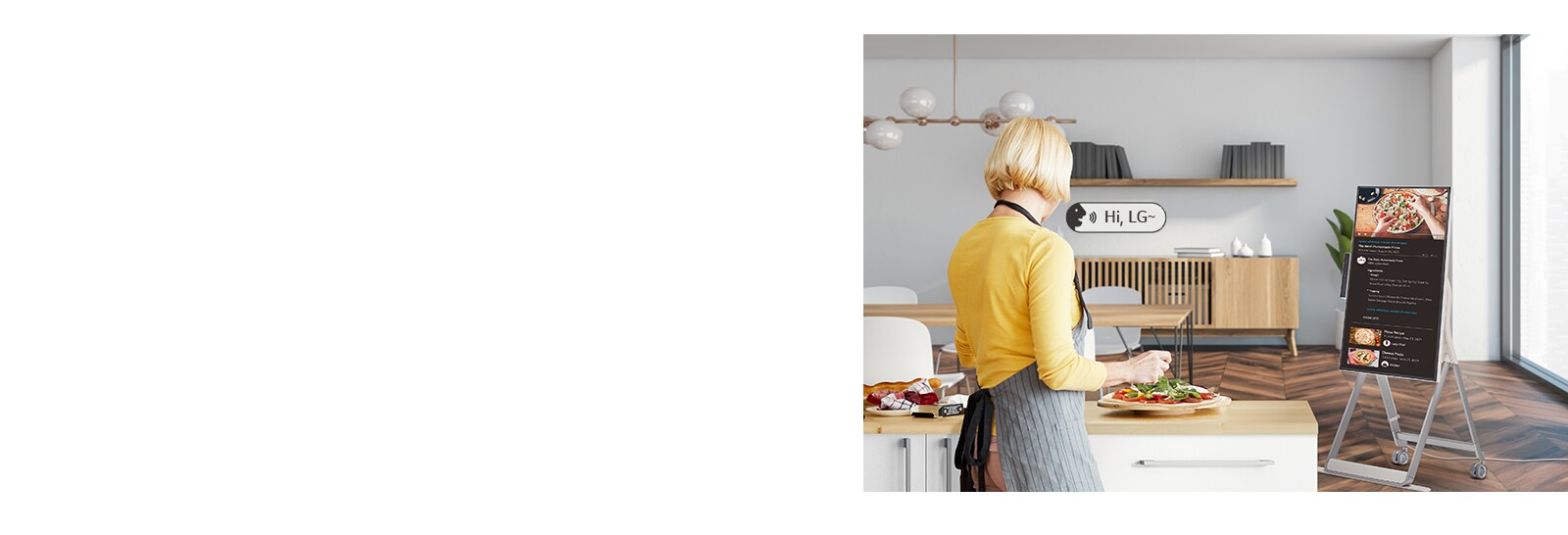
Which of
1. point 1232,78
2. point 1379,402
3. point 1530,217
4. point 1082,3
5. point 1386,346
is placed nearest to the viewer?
point 1082,3

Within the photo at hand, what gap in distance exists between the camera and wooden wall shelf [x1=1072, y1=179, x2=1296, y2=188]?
7.71m

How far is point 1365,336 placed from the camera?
3994 millimetres

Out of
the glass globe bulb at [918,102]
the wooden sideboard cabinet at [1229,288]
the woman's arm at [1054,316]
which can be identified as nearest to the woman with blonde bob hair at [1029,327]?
the woman's arm at [1054,316]

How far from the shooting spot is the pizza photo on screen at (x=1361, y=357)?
13.0 feet

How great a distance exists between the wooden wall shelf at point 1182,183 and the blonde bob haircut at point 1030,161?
5906 millimetres

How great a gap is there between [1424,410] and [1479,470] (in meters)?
1.51

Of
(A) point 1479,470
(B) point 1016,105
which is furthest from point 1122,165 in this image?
(A) point 1479,470

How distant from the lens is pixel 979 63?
8023mm

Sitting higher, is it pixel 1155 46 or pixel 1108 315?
pixel 1155 46

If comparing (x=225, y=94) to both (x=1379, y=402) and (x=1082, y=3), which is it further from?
(x=1379, y=402)

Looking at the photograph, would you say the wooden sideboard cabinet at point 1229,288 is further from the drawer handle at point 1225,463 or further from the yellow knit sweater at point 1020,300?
the yellow knit sweater at point 1020,300

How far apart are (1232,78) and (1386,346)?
14.4 ft

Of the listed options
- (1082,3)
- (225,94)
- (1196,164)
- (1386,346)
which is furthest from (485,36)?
(1196,164)

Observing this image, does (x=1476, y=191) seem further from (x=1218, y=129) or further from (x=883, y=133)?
(x=883, y=133)
